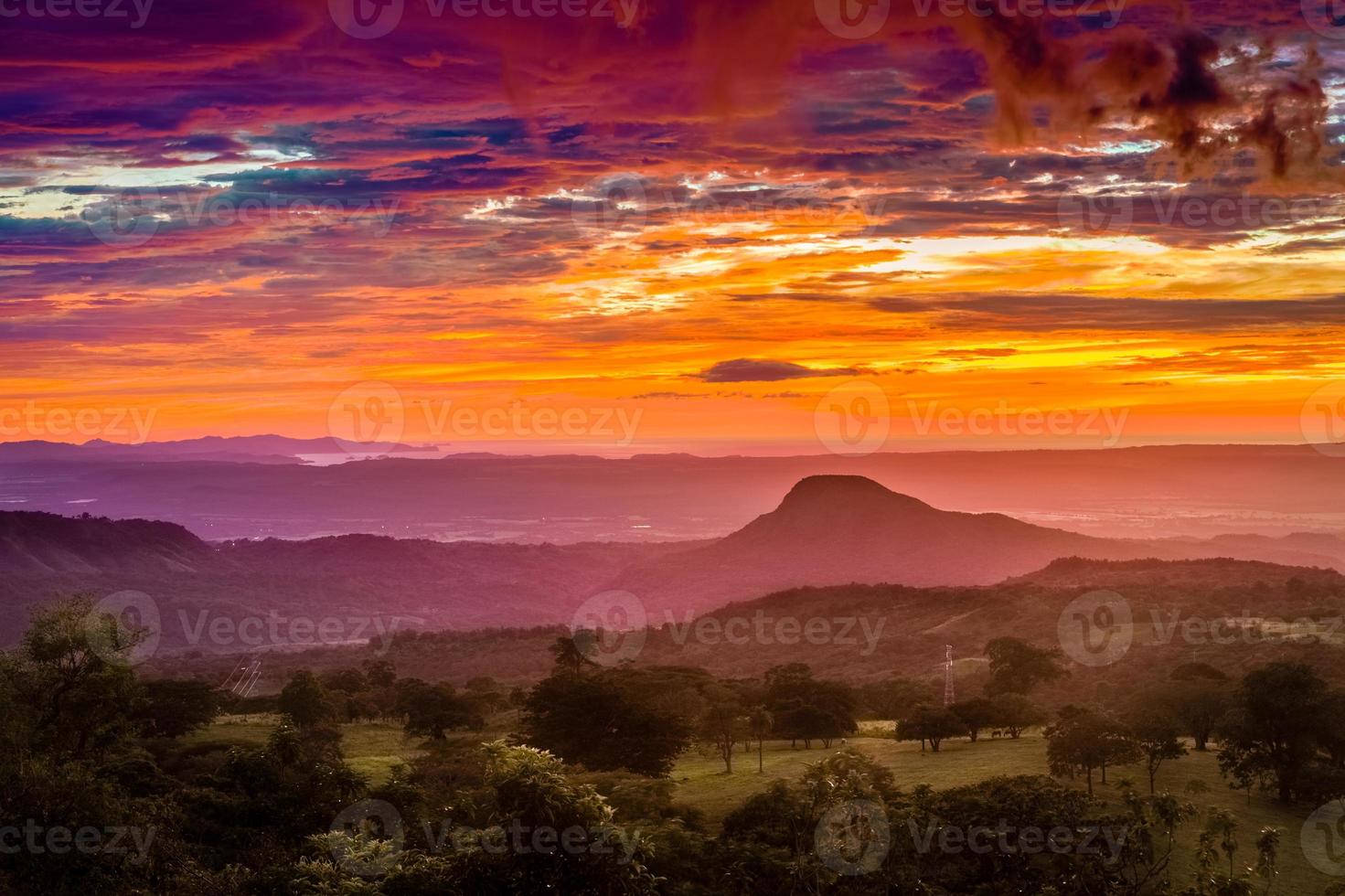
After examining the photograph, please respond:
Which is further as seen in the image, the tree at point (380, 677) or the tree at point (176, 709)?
the tree at point (380, 677)

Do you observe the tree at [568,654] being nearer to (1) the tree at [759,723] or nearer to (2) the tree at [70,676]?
(1) the tree at [759,723]

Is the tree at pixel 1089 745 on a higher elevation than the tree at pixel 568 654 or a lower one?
lower

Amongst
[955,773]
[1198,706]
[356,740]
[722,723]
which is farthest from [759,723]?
[356,740]

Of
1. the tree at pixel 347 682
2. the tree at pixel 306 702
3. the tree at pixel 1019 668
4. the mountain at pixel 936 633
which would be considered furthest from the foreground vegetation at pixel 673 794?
the tree at pixel 347 682

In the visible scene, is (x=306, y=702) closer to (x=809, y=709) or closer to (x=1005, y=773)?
(x=809, y=709)

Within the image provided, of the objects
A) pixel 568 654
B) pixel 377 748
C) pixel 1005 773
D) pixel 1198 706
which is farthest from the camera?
pixel 568 654

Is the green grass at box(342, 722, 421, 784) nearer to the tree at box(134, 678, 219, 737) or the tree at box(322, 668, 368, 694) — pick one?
the tree at box(134, 678, 219, 737)
